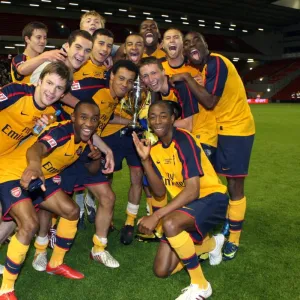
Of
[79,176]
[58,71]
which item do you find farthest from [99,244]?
[58,71]

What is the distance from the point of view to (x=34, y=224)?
2.83 m

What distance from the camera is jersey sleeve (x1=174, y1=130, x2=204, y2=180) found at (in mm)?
2957

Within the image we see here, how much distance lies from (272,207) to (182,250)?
2.56 metres

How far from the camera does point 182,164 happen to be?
302 cm

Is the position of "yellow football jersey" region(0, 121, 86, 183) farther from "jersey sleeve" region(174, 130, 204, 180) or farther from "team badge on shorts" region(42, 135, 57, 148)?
"jersey sleeve" region(174, 130, 204, 180)

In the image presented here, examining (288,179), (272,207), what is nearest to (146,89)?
(272,207)

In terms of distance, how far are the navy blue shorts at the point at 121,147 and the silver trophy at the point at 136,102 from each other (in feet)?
0.75

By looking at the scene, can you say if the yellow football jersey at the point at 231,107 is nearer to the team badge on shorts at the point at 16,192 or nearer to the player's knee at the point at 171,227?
the player's knee at the point at 171,227

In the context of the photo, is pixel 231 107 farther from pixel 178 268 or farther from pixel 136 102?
pixel 178 268

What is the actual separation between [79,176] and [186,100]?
117 cm

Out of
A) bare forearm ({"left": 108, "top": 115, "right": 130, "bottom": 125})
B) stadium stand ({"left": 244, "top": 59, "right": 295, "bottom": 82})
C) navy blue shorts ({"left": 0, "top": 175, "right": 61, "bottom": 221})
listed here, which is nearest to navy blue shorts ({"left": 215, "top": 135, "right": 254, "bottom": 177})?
bare forearm ({"left": 108, "top": 115, "right": 130, "bottom": 125})

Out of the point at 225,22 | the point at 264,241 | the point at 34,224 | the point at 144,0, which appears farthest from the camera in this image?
the point at 225,22

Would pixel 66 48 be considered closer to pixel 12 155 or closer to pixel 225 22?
pixel 12 155

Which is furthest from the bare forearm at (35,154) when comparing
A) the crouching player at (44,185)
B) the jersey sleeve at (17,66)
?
the jersey sleeve at (17,66)
